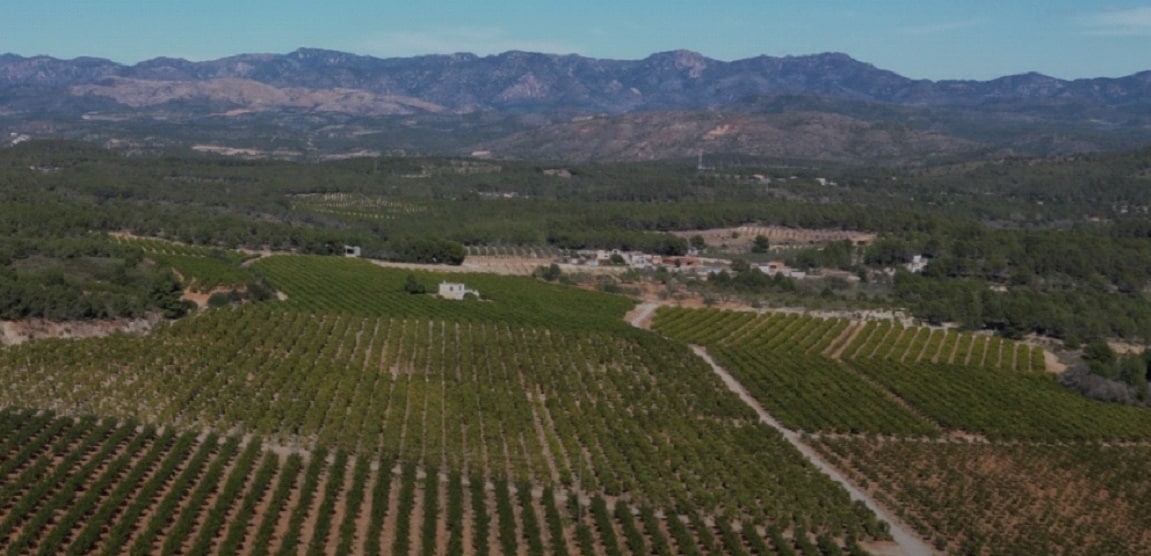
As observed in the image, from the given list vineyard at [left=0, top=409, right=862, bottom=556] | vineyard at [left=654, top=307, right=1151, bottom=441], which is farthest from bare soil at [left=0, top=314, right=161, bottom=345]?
vineyard at [left=654, top=307, right=1151, bottom=441]

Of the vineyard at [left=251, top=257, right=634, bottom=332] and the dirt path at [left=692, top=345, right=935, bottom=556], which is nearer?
the dirt path at [left=692, top=345, right=935, bottom=556]

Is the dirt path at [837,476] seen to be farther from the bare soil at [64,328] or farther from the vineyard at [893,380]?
the bare soil at [64,328]

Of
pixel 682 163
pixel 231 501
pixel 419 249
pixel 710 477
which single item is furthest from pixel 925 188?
pixel 231 501

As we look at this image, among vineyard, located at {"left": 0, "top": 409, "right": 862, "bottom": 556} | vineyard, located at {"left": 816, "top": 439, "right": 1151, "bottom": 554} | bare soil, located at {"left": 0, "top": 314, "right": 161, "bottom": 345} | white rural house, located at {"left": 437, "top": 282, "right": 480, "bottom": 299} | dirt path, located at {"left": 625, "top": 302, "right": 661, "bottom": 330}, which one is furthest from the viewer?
white rural house, located at {"left": 437, "top": 282, "right": 480, "bottom": 299}

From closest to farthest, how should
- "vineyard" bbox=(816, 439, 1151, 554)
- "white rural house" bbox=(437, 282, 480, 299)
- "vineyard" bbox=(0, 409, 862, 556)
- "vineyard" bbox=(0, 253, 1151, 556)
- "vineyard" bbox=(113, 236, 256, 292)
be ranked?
"vineyard" bbox=(0, 409, 862, 556), "vineyard" bbox=(0, 253, 1151, 556), "vineyard" bbox=(816, 439, 1151, 554), "vineyard" bbox=(113, 236, 256, 292), "white rural house" bbox=(437, 282, 480, 299)

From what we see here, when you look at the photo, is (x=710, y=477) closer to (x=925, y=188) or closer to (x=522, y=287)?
(x=522, y=287)

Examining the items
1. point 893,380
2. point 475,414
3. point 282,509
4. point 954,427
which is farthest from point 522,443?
point 893,380

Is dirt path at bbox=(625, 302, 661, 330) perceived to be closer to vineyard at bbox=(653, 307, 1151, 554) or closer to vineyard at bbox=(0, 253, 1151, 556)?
vineyard at bbox=(653, 307, 1151, 554)
